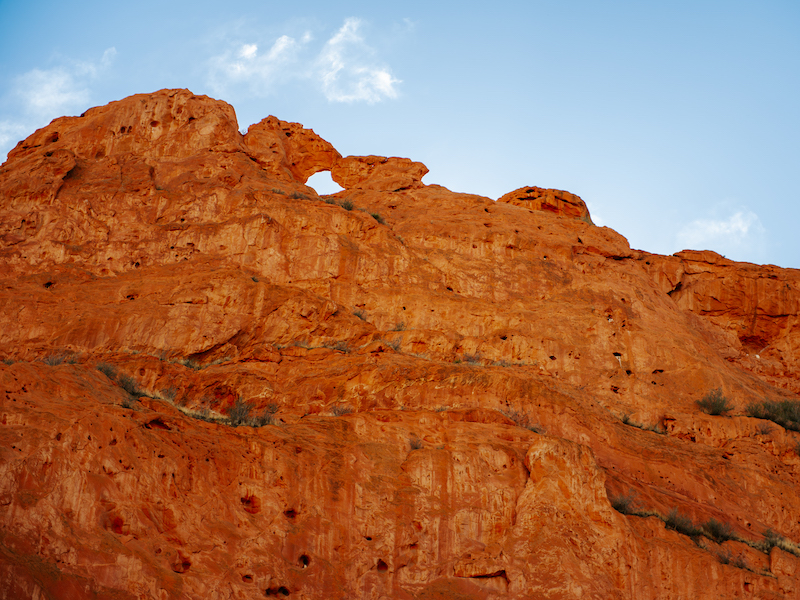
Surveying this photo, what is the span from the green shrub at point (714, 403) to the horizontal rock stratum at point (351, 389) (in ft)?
1.05

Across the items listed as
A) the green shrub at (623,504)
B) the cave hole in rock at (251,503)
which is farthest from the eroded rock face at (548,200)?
the cave hole in rock at (251,503)

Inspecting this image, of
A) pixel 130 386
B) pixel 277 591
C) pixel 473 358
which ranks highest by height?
pixel 473 358

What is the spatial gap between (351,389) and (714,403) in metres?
10.4

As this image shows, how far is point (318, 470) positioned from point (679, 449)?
9.30m

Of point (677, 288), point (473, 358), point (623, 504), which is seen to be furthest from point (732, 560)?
point (677, 288)

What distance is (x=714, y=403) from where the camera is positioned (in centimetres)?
2231

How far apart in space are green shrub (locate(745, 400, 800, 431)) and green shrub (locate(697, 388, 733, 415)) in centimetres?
63

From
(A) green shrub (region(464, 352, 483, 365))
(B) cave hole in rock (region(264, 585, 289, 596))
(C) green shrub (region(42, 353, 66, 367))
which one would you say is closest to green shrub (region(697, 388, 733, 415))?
(A) green shrub (region(464, 352, 483, 365))

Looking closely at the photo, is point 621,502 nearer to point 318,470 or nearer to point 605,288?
point 318,470

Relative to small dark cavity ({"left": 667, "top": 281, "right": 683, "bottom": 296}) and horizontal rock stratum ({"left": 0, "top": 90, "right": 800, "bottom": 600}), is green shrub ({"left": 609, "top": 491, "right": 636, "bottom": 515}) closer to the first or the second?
horizontal rock stratum ({"left": 0, "top": 90, "right": 800, "bottom": 600})

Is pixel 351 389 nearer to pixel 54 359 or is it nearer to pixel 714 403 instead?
pixel 54 359

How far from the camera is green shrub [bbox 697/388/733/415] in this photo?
22172mm

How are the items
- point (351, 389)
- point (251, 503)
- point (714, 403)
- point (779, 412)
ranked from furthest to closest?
1. point (779, 412)
2. point (714, 403)
3. point (351, 389)
4. point (251, 503)

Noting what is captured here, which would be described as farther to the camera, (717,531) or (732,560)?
(717,531)
